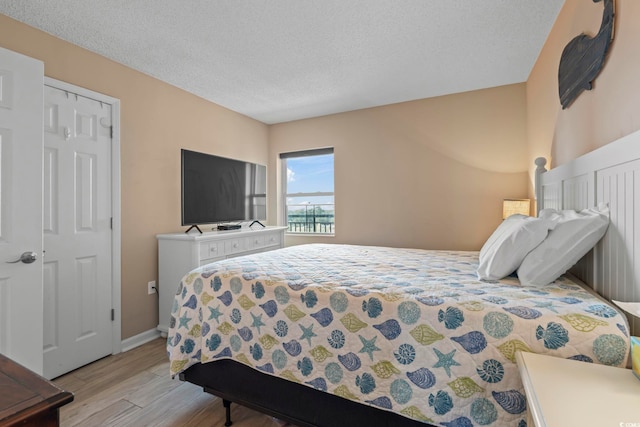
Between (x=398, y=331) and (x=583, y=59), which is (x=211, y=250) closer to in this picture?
(x=398, y=331)

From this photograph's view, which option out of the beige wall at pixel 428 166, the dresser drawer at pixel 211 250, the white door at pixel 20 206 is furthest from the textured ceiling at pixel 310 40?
the dresser drawer at pixel 211 250

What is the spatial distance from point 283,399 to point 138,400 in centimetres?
111

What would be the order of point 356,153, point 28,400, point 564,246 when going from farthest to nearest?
point 356,153 → point 564,246 → point 28,400

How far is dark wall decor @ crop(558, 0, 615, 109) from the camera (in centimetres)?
137

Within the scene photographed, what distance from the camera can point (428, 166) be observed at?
3463mm

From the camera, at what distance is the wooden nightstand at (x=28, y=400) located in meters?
0.56

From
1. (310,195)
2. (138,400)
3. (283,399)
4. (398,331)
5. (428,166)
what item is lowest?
(138,400)

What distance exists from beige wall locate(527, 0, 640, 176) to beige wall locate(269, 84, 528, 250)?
1.40 ft

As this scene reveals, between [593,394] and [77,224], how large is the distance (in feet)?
10.0

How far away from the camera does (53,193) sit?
217cm

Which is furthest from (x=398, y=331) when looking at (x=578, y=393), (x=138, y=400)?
(x=138, y=400)

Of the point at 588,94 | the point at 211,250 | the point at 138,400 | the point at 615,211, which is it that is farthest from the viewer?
the point at 211,250

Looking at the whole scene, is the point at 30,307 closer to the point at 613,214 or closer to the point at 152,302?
the point at 152,302

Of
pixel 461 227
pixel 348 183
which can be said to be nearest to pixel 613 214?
pixel 461 227
